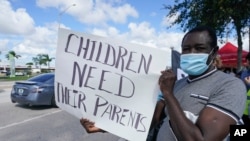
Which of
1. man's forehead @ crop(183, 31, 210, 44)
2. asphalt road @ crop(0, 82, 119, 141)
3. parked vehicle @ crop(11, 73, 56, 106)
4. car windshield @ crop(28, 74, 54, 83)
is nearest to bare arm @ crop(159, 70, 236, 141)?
man's forehead @ crop(183, 31, 210, 44)

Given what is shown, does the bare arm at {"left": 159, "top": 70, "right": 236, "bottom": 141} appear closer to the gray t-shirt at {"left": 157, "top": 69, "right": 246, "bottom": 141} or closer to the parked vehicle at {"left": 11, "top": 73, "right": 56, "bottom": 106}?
the gray t-shirt at {"left": 157, "top": 69, "right": 246, "bottom": 141}

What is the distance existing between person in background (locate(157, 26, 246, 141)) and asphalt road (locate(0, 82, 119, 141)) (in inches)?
218

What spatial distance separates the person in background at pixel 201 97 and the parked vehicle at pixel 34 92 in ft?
34.2

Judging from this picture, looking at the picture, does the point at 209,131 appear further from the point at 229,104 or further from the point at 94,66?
the point at 94,66

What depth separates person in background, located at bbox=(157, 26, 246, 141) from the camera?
1.87 meters

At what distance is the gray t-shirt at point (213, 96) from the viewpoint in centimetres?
190

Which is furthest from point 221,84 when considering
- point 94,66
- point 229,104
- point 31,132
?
point 31,132

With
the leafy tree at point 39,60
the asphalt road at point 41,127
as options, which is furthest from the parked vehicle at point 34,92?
the leafy tree at point 39,60

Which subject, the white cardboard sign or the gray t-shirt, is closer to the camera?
the gray t-shirt

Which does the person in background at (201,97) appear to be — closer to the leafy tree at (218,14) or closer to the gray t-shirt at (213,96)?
the gray t-shirt at (213,96)

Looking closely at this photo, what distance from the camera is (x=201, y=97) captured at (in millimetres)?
1974

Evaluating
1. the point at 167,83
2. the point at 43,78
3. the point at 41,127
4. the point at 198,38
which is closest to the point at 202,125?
the point at 167,83

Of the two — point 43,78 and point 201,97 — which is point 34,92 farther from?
point 201,97

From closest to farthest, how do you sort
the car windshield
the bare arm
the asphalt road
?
1. the bare arm
2. the asphalt road
3. the car windshield
